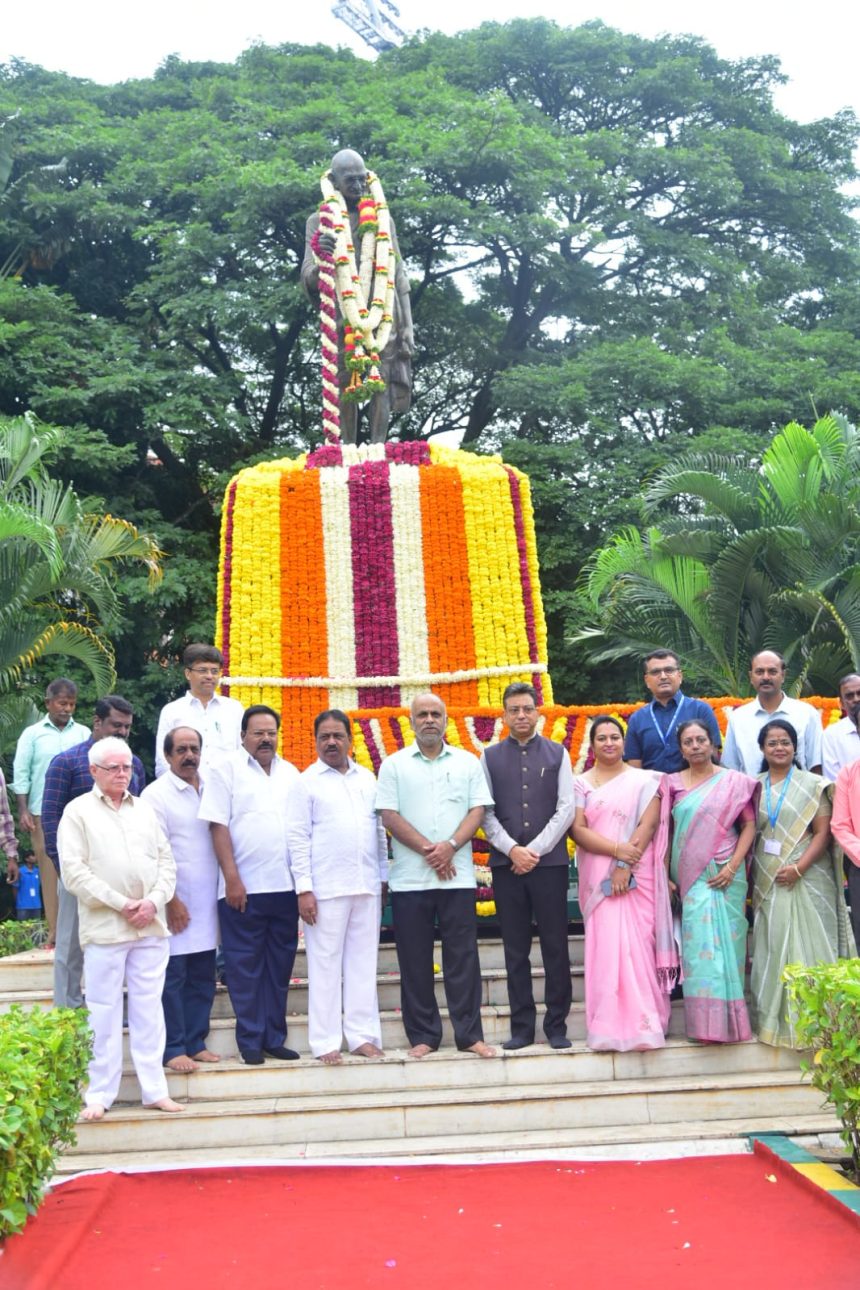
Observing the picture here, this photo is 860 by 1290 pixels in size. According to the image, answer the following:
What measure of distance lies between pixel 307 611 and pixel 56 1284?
4.80 meters

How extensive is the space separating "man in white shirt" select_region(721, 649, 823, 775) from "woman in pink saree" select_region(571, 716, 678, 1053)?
0.87m

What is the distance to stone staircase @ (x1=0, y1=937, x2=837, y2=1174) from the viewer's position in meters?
5.00

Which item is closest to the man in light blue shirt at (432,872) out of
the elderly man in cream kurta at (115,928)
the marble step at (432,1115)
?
the marble step at (432,1115)

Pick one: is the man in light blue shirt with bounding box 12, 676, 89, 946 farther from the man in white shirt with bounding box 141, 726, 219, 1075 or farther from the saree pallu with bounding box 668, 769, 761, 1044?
the saree pallu with bounding box 668, 769, 761, 1044

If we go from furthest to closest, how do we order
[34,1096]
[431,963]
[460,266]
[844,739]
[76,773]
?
[460,266]
[844,739]
[76,773]
[431,963]
[34,1096]

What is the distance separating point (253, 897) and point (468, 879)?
2.90ft

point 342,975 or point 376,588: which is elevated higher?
point 376,588

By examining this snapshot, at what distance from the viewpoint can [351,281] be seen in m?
8.57

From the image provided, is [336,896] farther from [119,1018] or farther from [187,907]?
[119,1018]

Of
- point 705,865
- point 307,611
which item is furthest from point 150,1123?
point 307,611

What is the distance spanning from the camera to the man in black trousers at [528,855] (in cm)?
566

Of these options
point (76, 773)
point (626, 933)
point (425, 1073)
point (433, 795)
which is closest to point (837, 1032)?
point (626, 933)

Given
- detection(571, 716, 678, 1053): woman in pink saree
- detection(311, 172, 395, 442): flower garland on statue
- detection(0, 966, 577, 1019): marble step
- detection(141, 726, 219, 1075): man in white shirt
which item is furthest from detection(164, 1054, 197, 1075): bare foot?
detection(311, 172, 395, 442): flower garland on statue

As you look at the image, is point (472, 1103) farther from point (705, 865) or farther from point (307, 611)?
point (307, 611)
